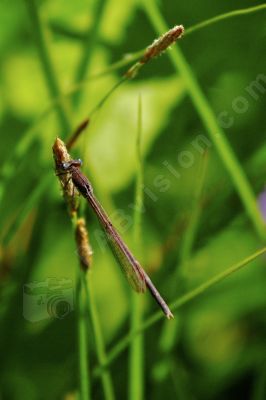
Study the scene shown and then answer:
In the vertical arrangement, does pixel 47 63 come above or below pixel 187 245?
above

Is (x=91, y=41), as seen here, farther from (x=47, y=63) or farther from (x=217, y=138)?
(x=217, y=138)

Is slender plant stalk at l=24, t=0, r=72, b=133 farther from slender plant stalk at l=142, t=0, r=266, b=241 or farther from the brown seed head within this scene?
the brown seed head

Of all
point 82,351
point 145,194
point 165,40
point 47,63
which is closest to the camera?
point 165,40

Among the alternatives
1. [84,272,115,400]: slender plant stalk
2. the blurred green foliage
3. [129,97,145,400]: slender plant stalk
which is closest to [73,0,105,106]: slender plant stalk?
the blurred green foliage

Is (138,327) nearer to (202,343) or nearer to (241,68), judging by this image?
(202,343)

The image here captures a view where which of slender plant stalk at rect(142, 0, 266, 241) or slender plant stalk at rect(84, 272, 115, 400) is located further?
slender plant stalk at rect(142, 0, 266, 241)

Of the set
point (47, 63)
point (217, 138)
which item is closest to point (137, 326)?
point (217, 138)

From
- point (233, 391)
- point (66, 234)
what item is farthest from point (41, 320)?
point (233, 391)
